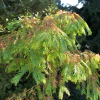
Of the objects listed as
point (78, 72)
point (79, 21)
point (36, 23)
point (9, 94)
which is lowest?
point (9, 94)

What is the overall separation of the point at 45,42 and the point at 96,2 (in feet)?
18.5

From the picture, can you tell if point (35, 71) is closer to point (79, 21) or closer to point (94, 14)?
point (79, 21)

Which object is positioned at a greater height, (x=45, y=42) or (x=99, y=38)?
(x=45, y=42)

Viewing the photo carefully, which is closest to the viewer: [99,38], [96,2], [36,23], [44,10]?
[36,23]

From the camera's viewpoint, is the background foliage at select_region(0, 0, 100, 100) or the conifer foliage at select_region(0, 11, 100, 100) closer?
the conifer foliage at select_region(0, 11, 100, 100)

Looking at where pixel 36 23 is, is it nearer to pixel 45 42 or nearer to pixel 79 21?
pixel 79 21

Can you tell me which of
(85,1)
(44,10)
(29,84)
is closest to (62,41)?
(44,10)

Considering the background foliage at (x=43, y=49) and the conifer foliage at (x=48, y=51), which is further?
the background foliage at (x=43, y=49)

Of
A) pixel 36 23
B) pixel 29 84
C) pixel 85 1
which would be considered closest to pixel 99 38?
pixel 85 1

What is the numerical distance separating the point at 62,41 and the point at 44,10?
Result: 2.14 meters

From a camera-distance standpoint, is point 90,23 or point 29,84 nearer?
point 29,84

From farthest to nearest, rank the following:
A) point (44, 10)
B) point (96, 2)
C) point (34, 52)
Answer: point (96, 2)
point (44, 10)
point (34, 52)

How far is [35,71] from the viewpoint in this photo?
1182 mm

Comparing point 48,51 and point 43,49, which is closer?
point 43,49
